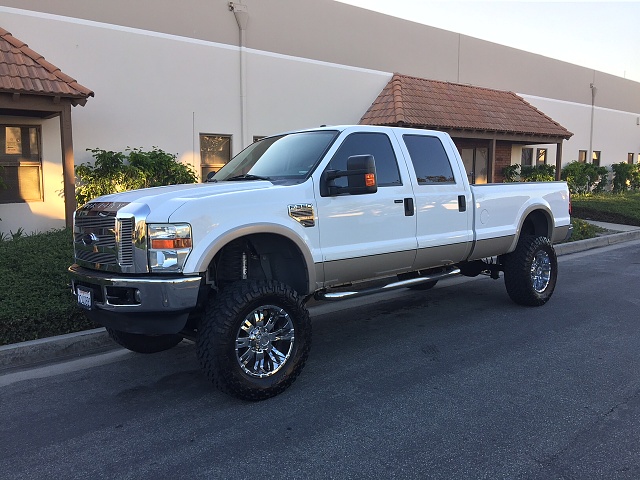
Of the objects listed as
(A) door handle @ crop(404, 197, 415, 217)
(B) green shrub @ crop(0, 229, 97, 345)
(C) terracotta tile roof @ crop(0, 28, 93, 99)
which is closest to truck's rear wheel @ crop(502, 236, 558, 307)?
(A) door handle @ crop(404, 197, 415, 217)

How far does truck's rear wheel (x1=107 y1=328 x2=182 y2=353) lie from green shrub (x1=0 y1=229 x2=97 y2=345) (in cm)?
102

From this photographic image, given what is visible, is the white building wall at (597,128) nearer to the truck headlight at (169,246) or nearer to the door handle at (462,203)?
the door handle at (462,203)

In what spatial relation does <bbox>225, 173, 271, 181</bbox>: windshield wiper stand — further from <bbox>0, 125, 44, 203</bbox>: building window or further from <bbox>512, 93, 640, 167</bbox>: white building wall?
<bbox>512, 93, 640, 167</bbox>: white building wall

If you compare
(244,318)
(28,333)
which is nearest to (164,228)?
(244,318)

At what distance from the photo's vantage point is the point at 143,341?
5.22 m

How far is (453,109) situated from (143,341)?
13.6m

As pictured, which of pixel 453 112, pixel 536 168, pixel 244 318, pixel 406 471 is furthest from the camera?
pixel 536 168

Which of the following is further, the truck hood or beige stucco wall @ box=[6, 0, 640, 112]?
beige stucco wall @ box=[6, 0, 640, 112]

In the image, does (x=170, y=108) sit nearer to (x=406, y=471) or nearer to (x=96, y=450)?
(x=96, y=450)

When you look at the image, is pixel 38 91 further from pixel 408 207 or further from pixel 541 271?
pixel 541 271

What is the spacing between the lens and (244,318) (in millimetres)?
4230

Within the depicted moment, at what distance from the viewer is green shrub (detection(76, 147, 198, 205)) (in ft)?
34.8

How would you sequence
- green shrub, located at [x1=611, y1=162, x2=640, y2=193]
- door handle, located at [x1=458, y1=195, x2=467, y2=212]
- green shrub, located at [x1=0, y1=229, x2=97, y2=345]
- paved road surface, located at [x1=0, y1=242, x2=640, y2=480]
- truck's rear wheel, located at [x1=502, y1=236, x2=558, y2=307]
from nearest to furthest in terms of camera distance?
paved road surface, located at [x1=0, y1=242, x2=640, y2=480] → green shrub, located at [x1=0, y1=229, x2=97, y2=345] → door handle, located at [x1=458, y1=195, x2=467, y2=212] → truck's rear wheel, located at [x1=502, y1=236, x2=558, y2=307] → green shrub, located at [x1=611, y1=162, x2=640, y2=193]

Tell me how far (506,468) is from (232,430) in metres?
1.80
